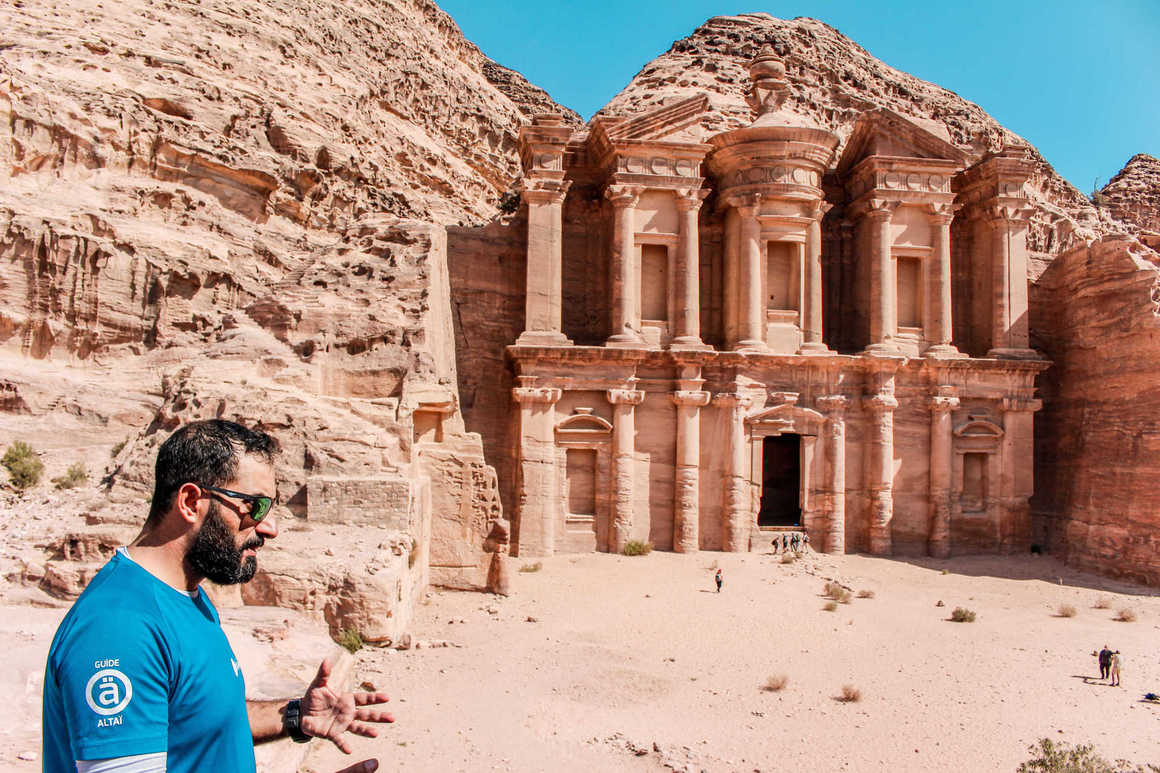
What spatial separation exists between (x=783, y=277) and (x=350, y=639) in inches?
723

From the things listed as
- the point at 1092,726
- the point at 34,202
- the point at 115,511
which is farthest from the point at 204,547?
the point at 34,202

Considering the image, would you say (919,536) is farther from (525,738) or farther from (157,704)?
(157,704)

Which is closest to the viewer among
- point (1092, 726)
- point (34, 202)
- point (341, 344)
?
point (1092, 726)

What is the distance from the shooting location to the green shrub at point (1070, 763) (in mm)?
8898

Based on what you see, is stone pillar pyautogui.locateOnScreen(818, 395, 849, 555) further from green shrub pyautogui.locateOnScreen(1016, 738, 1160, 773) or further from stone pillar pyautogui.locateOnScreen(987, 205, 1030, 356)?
green shrub pyautogui.locateOnScreen(1016, 738, 1160, 773)

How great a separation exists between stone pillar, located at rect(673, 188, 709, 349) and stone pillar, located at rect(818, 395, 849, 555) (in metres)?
4.30

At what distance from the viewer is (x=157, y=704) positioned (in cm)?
249

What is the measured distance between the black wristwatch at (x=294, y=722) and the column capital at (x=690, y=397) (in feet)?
64.4

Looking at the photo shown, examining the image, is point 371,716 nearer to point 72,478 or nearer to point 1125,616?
point 72,478

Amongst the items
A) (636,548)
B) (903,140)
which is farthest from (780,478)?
(903,140)

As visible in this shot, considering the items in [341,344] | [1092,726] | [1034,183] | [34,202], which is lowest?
[1092,726]

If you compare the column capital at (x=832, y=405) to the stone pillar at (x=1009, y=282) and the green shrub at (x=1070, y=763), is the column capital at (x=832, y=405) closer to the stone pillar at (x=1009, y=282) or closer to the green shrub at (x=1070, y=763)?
the stone pillar at (x=1009, y=282)

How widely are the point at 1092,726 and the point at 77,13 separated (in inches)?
1123

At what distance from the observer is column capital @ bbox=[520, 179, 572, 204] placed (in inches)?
909
